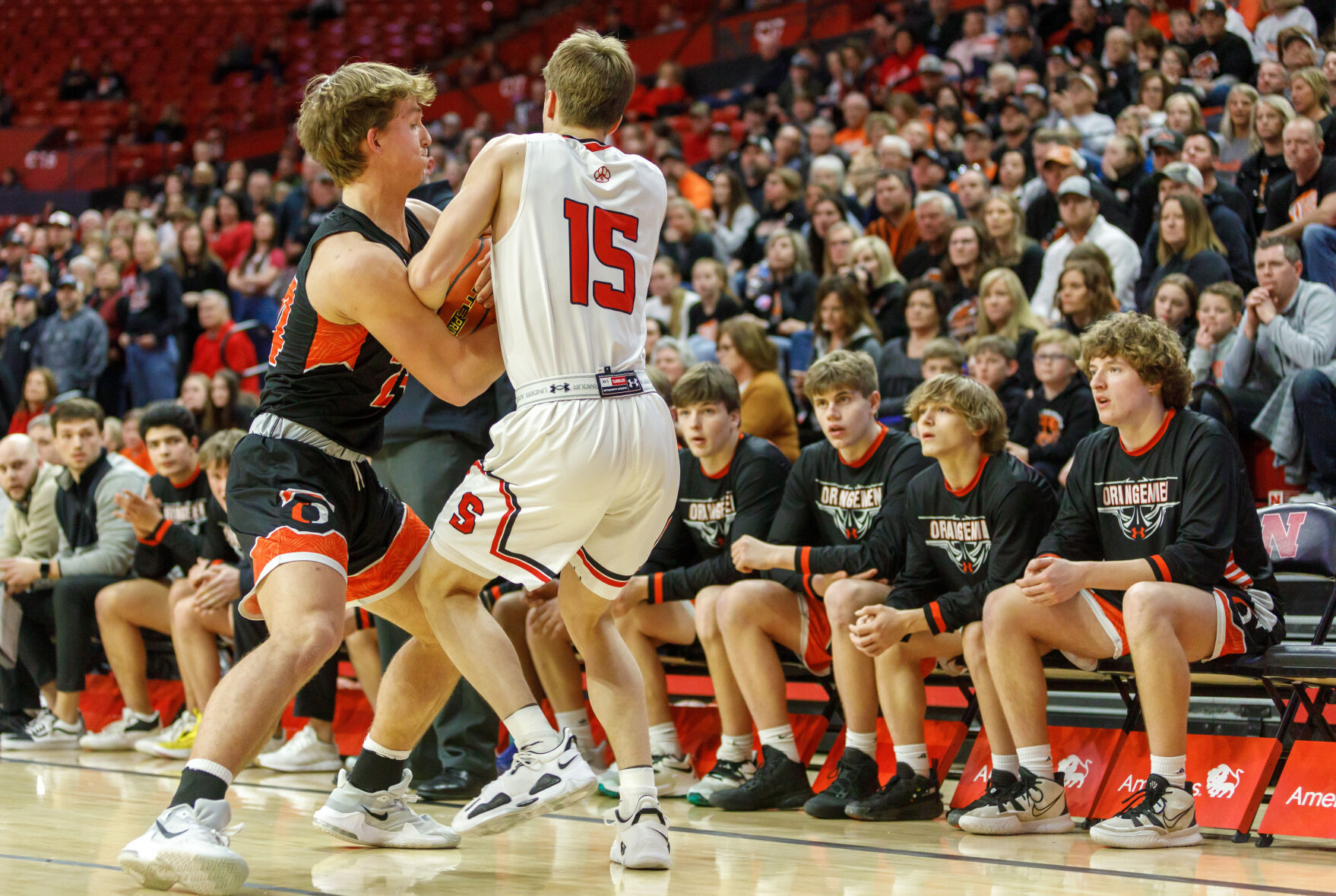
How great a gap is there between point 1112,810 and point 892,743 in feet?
2.99

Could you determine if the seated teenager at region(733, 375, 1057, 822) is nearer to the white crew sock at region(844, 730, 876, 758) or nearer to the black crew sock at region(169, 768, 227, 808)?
the white crew sock at region(844, 730, 876, 758)

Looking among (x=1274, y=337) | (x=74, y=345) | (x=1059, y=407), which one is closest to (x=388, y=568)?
(x=1059, y=407)

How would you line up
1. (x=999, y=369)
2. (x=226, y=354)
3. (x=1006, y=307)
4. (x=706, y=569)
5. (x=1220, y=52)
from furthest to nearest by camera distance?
(x=226, y=354) → (x=1220, y=52) → (x=1006, y=307) → (x=999, y=369) → (x=706, y=569)

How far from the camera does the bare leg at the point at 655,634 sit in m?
5.52

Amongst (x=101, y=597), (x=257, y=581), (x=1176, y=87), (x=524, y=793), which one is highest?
(x=1176, y=87)

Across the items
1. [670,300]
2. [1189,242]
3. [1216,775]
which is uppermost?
[1189,242]

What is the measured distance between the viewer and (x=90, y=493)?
23.8 ft

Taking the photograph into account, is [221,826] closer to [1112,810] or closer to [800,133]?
[1112,810]

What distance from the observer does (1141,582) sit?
4.18m

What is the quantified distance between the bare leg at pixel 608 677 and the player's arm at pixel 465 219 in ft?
2.92

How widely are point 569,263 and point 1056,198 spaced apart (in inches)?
250

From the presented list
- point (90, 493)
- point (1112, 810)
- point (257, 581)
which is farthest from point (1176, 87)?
point (257, 581)

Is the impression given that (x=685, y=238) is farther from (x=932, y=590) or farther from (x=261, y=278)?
(x=932, y=590)

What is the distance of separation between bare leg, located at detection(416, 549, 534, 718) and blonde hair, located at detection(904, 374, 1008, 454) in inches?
79.2
